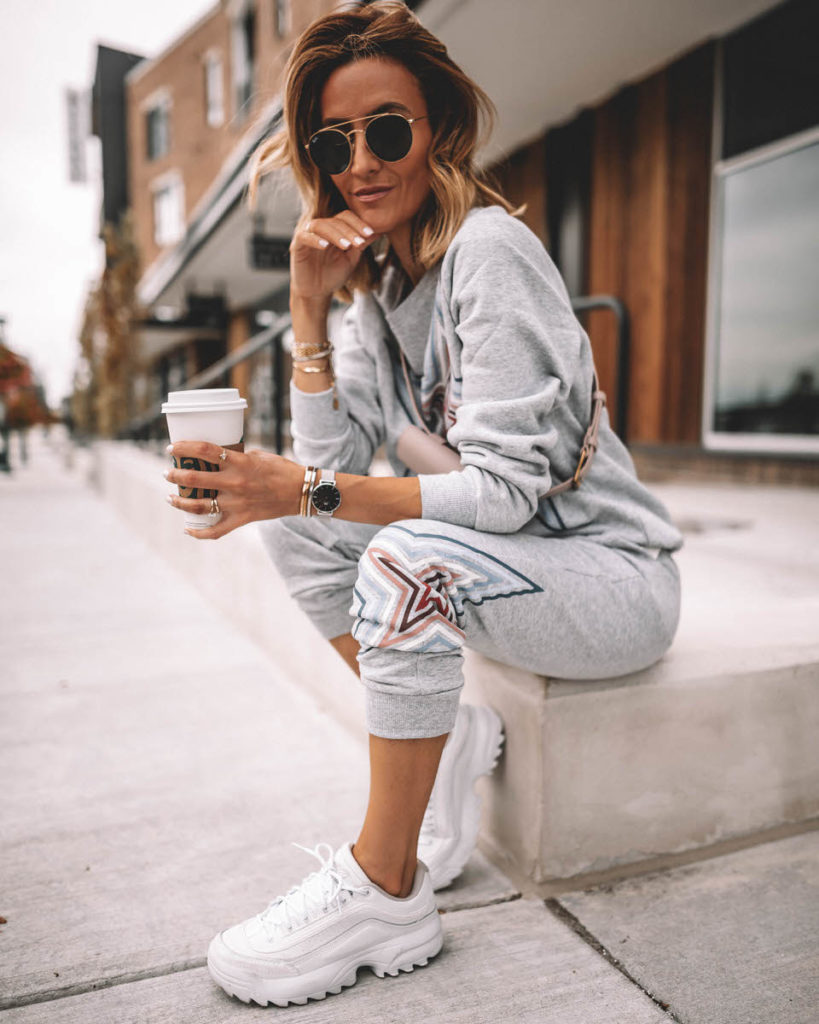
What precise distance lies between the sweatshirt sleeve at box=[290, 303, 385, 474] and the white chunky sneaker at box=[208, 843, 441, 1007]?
749 millimetres

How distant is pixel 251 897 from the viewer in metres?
1.48

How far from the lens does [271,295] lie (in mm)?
14648

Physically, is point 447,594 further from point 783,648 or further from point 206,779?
point 206,779

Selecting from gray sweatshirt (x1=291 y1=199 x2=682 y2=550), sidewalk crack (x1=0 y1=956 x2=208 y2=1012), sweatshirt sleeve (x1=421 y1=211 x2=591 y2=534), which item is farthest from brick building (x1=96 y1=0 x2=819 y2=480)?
sidewalk crack (x1=0 y1=956 x2=208 y2=1012)

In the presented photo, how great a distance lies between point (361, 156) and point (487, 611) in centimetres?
85

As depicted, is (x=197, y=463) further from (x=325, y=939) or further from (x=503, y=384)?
(x=325, y=939)

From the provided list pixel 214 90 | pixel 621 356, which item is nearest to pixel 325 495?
pixel 621 356

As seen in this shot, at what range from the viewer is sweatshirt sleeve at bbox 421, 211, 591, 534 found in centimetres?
125

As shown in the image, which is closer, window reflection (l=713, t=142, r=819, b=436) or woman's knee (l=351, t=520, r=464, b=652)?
woman's knee (l=351, t=520, r=464, b=652)

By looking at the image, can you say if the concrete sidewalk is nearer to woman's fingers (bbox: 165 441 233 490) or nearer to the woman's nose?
woman's fingers (bbox: 165 441 233 490)

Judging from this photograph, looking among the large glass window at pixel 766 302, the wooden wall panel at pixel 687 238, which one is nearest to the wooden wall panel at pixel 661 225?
the wooden wall panel at pixel 687 238

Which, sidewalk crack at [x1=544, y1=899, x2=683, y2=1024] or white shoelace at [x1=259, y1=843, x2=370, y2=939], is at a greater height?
white shoelace at [x1=259, y1=843, x2=370, y2=939]

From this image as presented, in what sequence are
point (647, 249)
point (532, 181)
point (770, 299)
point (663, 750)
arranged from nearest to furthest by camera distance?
point (663, 750) → point (770, 299) → point (647, 249) → point (532, 181)

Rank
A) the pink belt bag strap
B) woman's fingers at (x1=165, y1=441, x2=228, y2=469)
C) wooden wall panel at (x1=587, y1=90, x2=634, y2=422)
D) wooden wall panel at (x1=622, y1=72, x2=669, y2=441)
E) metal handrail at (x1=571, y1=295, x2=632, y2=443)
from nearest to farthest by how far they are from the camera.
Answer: woman's fingers at (x1=165, y1=441, x2=228, y2=469) < the pink belt bag strap < metal handrail at (x1=571, y1=295, x2=632, y2=443) < wooden wall panel at (x1=622, y1=72, x2=669, y2=441) < wooden wall panel at (x1=587, y1=90, x2=634, y2=422)
